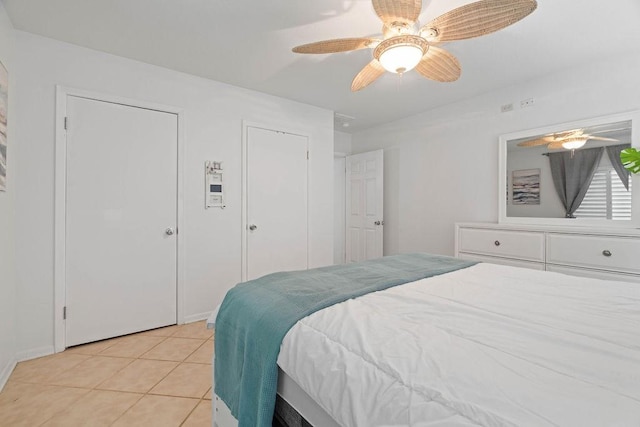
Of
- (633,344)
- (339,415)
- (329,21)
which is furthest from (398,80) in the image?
(339,415)

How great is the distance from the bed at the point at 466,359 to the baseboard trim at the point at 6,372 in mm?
1647

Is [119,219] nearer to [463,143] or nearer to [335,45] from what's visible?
[335,45]

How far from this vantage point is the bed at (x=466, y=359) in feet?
1.97

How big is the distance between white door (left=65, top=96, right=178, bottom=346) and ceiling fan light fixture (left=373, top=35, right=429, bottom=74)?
208cm

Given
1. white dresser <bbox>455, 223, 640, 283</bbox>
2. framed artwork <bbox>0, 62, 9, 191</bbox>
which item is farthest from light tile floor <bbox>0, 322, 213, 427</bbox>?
white dresser <bbox>455, 223, 640, 283</bbox>

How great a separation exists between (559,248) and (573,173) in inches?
28.6

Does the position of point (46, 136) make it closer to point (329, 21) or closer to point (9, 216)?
point (9, 216)

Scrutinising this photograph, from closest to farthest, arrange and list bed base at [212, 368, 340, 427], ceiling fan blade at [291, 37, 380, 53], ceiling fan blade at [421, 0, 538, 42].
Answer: bed base at [212, 368, 340, 427]
ceiling fan blade at [421, 0, 538, 42]
ceiling fan blade at [291, 37, 380, 53]

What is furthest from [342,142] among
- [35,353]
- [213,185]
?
[35,353]

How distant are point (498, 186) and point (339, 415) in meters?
3.22

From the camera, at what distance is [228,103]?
10.5ft

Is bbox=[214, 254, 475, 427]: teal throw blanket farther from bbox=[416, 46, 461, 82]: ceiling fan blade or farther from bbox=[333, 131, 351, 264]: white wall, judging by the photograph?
bbox=[333, 131, 351, 264]: white wall

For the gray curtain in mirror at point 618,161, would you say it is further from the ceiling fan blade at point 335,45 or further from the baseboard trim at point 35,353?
the baseboard trim at point 35,353

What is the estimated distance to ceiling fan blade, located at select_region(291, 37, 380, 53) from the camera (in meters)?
1.75
